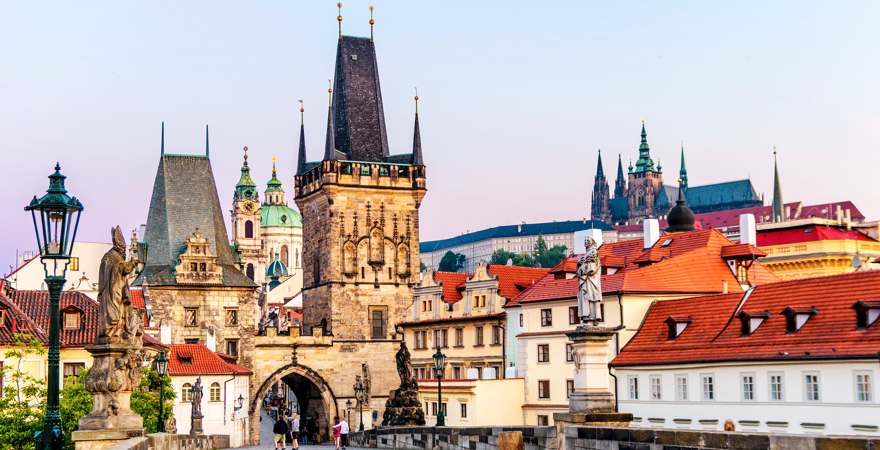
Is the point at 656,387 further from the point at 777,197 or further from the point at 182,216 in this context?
the point at 777,197

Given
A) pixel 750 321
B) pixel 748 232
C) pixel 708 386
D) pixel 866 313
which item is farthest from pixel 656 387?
pixel 748 232

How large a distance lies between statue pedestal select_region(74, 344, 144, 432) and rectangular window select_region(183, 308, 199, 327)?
196ft

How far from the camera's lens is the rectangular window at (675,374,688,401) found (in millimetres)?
44719

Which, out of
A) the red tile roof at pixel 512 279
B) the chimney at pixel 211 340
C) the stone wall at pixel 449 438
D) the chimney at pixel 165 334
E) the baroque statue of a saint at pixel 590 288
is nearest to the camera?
the stone wall at pixel 449 438

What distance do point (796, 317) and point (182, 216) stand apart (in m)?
52.1

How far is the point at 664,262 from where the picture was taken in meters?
54.5

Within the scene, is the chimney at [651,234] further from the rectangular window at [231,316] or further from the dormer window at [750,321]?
the rectangular window at [231,316]

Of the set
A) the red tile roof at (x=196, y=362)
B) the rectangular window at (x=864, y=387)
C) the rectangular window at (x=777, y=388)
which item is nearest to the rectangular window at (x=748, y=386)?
the rectangular window at (x=777, y=388)

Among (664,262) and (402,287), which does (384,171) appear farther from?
(664,262)

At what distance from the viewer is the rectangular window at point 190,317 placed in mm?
81000

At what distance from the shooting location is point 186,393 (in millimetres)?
72438

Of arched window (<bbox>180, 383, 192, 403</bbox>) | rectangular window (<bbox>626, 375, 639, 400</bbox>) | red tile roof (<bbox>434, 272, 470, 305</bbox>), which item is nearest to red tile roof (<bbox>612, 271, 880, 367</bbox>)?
rectangular window (<bbox>626, 375, 639, 400</bbox>)

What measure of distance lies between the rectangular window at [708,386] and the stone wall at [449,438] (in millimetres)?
10969

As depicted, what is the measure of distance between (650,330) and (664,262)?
206 inches
